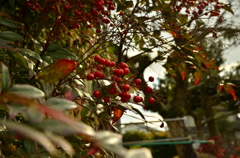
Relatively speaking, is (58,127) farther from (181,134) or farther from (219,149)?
(219,149)

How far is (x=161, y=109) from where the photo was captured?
6.98 meters

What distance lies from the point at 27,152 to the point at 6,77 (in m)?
0.47

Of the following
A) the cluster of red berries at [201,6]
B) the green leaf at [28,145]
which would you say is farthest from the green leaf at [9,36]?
the cluster of red berries at [201,6]

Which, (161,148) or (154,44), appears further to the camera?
(161,148)

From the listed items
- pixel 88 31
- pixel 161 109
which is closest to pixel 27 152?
pixel 88 31

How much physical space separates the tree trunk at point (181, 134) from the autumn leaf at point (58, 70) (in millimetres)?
6053

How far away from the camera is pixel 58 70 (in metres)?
0.86

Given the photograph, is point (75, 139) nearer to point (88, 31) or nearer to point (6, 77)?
point (6, 77)

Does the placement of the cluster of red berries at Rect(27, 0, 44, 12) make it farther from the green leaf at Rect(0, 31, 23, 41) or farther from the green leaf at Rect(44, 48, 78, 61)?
the green leaf at Rect(0, 31, 23, 41)

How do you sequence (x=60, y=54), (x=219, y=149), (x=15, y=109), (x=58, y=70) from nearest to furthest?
(x=15, y=109) → (x=58, y=70) → (x=60, y=54) → (x=219, y=149)

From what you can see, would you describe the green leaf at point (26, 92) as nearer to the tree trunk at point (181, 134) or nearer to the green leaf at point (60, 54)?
the green leaf at point (60, 54)

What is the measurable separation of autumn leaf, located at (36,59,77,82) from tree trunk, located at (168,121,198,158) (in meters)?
6.05

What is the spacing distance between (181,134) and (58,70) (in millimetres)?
6187

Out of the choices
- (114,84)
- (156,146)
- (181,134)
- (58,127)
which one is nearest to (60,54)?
(114,84)
